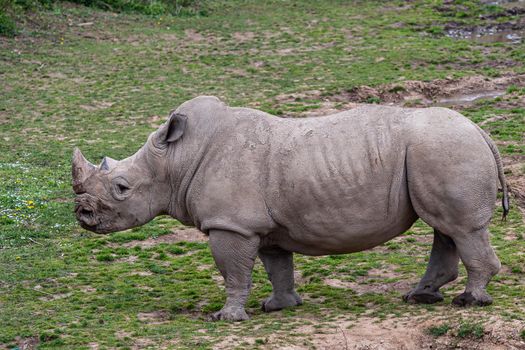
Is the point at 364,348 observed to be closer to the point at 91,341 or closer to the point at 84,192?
the point at 91,341

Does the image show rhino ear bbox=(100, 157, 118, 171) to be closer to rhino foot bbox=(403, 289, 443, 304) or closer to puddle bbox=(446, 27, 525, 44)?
rhino foot bbox=(403, 289, 443, 304)

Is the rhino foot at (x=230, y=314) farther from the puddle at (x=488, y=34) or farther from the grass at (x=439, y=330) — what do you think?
the puddle at (x=488, y=34)

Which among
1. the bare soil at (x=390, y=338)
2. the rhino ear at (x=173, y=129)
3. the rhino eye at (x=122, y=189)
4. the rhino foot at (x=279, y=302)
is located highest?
the rhino ear at (x=173, y=129)

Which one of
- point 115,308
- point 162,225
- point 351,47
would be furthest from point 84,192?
point 351,47

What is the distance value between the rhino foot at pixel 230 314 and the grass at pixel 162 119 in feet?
0.35

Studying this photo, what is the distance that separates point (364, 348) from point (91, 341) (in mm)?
1987

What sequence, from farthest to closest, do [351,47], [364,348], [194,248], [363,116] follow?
[351,47]
[194,248]
[363,116]
[364,348]

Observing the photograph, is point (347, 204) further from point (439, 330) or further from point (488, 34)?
point (488, 34)

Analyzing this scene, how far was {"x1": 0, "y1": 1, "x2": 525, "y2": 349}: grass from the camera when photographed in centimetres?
838

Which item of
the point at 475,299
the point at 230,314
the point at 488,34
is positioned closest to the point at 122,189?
the point at 230,314

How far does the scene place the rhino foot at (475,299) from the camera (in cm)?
809

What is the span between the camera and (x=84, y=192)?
8.77 m

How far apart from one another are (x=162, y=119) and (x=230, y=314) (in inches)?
327

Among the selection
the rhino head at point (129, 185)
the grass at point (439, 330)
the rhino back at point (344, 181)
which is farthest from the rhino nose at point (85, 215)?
the grass at point (439, 330)
